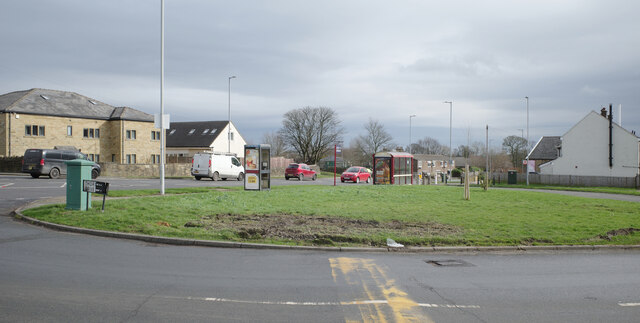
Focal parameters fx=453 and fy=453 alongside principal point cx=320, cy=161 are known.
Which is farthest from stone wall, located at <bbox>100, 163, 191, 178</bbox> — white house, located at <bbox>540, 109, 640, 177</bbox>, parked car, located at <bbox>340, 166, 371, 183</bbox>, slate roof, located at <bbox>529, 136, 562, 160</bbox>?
slate roof, located at <bbox>529, 136, 562, 160</bbox>

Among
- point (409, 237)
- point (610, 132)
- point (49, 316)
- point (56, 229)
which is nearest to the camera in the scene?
point (49, 316)

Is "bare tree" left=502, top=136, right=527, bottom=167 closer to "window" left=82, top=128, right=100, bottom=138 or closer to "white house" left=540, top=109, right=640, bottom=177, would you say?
"white house" left=540, top=109, right=640, bottom=177

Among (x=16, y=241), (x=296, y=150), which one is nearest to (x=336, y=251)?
(x=16, y=241)

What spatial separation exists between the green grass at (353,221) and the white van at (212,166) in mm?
18738

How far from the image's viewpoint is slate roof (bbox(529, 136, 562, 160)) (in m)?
66.4

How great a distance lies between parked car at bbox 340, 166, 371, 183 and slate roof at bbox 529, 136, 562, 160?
35407mm

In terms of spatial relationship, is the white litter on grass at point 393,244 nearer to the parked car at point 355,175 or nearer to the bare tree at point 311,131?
the parked car at point 355,175

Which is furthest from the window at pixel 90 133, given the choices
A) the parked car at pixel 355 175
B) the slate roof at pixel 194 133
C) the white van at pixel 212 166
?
the parked car at pixel 355 175

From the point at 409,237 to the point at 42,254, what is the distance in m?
7.36

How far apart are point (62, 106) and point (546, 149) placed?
212ft

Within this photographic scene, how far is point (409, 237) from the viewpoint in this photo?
A: 1028 centimetres

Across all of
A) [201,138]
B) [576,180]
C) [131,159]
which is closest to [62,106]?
[131,159]

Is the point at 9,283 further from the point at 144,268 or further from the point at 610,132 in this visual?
the point at 610,132

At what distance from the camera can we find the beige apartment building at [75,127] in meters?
43.7
